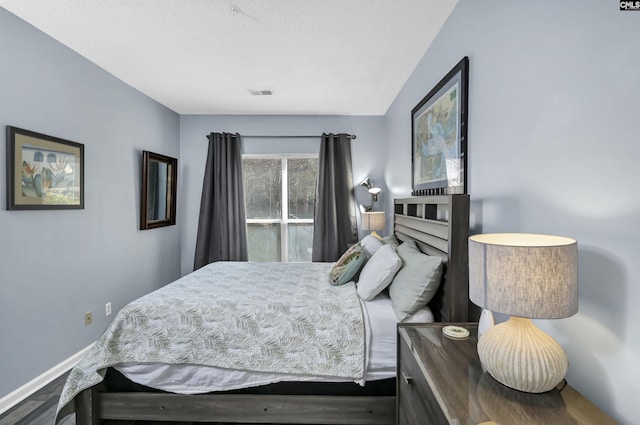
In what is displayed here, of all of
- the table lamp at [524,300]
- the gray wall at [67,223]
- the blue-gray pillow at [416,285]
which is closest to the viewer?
the table lamp at [524,300]

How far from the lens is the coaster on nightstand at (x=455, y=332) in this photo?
1.40 m

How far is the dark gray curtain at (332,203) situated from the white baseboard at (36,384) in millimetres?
2625

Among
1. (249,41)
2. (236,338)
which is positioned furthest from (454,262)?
(249,41)

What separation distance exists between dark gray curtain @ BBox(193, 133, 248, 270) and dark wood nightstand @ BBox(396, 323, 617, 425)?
10.5 feet

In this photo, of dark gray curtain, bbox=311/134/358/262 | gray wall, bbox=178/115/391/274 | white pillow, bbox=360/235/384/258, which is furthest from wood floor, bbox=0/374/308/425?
dark gray curtain, bbox=311/134/358/262

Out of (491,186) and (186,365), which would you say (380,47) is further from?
(186,365)

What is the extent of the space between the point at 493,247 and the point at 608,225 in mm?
353

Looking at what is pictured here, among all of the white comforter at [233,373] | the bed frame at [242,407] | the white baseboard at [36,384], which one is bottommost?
the white baseboard at [36,384]

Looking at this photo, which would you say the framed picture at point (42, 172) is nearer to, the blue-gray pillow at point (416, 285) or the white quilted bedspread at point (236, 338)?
the white quilted bedspread at point (236, 338)

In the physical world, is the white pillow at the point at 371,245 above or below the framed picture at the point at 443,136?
below

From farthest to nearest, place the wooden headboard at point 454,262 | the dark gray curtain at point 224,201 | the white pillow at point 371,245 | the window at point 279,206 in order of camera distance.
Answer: the window at point 279,206 < the dark gray curtain at point 224,201 < the white pillow at point 371,245 < the wooden headboard at point 454,262

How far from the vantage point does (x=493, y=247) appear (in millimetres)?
950

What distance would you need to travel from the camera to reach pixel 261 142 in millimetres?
4410

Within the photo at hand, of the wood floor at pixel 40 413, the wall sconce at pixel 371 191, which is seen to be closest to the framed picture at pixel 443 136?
the wall sconce at pixel 371 191
